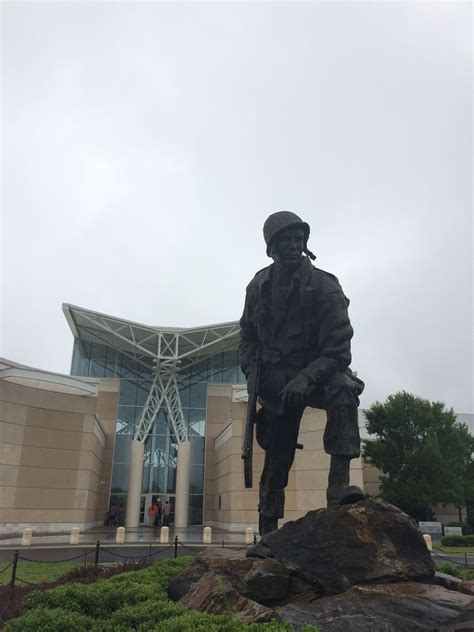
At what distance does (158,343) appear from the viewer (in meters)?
36.7

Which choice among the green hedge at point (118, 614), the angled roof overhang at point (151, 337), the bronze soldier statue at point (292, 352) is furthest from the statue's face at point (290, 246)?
the angled roof overhang at point (151, 337)

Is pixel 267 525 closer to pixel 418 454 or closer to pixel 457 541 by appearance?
pixel 457 541

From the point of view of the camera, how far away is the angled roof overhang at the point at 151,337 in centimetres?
3569

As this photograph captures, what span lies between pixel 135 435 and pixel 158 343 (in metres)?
6.73

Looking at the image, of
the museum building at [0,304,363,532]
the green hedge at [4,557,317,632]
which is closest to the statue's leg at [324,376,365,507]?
the green hedge at [4,557,317,632]

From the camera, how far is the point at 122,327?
36.3m

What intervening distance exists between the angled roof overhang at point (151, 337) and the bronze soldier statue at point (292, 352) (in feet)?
101

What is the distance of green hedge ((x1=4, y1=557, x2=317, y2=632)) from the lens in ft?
11.3

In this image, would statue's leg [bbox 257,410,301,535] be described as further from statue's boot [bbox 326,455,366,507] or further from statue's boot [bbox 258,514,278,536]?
statue's boot [bbox 326,455,366,507]

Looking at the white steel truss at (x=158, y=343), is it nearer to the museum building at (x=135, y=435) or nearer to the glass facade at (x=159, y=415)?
the museum building at (x=135, y=435)

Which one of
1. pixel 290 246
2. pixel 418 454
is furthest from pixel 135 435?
pixel 290 246

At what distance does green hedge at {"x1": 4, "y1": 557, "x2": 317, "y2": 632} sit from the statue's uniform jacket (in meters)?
1.70

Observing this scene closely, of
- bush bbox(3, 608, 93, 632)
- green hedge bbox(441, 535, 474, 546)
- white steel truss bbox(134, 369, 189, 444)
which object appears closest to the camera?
bush bbox(3, 608, 93, 632)

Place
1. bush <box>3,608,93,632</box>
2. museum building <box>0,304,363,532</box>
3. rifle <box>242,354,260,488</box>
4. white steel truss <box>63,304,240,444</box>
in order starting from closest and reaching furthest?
bush <box>3,608,93,632</box>
rifle <box>242,354,260,488</box>
museum building <box>0,304,363,532</box>
white steel truss <box>63,304,240,444</box>
